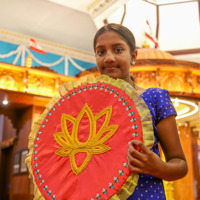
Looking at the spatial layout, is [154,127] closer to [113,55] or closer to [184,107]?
[113,55]

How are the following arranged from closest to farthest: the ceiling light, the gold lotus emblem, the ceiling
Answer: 1. the gold lotus emblem
2. the ceiling light
3. the ceiling

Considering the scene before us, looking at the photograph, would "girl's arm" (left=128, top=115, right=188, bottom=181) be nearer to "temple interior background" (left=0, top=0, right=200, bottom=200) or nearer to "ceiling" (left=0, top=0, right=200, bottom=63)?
"temple interior background" (left=0, top=0, right=200, bottom=200)

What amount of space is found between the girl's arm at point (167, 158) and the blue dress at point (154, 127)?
0.02 meters

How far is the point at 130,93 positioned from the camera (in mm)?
987

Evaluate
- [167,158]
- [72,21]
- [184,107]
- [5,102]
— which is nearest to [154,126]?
[167,158]

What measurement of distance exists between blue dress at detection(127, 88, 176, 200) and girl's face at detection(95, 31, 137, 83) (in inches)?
5.1

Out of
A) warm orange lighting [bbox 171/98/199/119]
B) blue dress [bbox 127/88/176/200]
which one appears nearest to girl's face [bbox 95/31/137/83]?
blue dress [bbox 127/88/176/200]

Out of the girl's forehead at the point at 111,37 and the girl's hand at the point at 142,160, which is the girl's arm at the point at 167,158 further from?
the girl's forehead at the point at 111,37

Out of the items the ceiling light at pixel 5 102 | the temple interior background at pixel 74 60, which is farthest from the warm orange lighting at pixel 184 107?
the ceiling light at pixel 5 102

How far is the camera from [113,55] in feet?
3.47

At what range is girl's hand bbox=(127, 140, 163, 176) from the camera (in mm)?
808

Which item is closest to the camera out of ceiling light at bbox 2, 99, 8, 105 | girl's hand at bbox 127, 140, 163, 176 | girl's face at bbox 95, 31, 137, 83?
girl's hand at bbox 127, 140, 163, 176

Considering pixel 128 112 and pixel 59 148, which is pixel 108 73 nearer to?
pixel 128 112

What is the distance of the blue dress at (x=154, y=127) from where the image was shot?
2.97 ft
